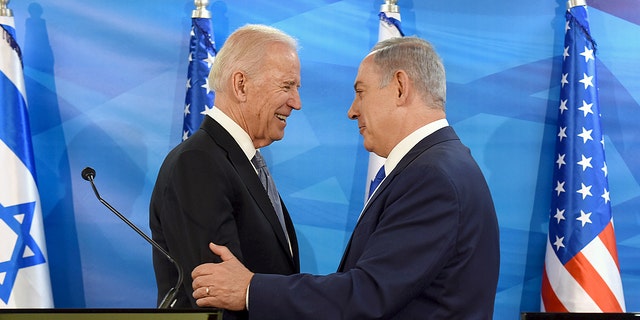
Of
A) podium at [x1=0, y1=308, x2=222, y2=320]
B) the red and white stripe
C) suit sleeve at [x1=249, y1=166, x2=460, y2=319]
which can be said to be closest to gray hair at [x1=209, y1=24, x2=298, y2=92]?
suit sleeve at [x1=249, y1=166, x2=460, y2=319]

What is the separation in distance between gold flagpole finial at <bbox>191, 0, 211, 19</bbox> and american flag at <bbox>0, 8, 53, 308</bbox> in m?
0.91

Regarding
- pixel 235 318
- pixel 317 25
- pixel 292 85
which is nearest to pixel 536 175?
pixel 317 25

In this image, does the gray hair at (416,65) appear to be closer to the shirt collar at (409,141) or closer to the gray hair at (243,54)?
the shirt collar at (409,141)

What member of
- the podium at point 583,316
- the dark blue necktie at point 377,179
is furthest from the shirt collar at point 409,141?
the dark blue necktie at point 377,179

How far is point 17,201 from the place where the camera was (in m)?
4.07

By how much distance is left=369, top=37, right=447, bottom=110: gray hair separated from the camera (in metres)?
2.46

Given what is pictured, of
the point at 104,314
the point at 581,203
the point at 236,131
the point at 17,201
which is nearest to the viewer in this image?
the point at 104,314

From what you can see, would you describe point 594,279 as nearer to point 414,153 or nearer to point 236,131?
point 414,153

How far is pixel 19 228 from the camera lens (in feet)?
13.3

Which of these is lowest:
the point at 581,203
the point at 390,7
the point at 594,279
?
the point at 594,279

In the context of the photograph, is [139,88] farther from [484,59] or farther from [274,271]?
[274,271]

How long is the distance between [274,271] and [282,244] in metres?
0.09

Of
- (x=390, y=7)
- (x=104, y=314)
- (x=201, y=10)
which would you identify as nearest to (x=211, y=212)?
(x=104, y=314)

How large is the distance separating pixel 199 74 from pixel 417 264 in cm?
235
